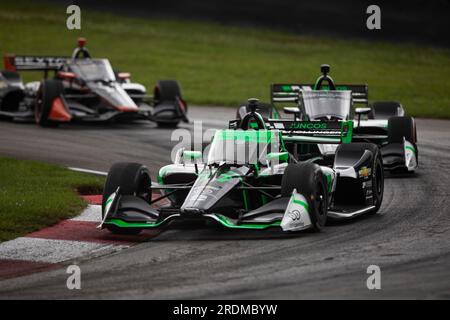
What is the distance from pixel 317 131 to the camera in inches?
572

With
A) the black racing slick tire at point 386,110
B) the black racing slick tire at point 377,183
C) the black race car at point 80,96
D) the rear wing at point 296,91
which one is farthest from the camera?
the black race car at point 80,96

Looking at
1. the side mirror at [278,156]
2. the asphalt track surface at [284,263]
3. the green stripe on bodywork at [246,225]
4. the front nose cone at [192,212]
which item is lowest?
the asphalt track surface at [284,263]

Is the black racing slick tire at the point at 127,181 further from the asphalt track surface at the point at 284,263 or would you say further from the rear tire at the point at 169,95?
the rear tire at the point at 169,95

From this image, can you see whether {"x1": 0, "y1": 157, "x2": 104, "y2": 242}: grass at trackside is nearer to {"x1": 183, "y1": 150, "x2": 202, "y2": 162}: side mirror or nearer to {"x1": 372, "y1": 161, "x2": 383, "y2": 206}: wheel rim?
{"x1": 183, "y1": 150, "x2": 202, "y2": 162}: side mirror

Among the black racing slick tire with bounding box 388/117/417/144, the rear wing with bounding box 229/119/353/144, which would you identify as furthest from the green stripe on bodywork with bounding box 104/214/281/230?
the black racing slick tire with bounding box 388/117/417/144

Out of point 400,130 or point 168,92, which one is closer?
point 400,130

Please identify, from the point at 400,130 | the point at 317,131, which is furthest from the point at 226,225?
the point at 400,130

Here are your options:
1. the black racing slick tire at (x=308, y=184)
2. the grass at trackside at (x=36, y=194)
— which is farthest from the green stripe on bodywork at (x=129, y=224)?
the black racing slick tire at (x=308, y=184)

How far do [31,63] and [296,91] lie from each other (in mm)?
7923

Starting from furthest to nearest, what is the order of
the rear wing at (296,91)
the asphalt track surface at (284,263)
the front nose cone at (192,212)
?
the rear wing at (296,91) → the front nose cone at (192,212) → the asphalt track surface at (284,263)

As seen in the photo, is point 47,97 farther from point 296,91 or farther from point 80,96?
point 296,91

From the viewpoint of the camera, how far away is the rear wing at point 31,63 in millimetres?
24500
